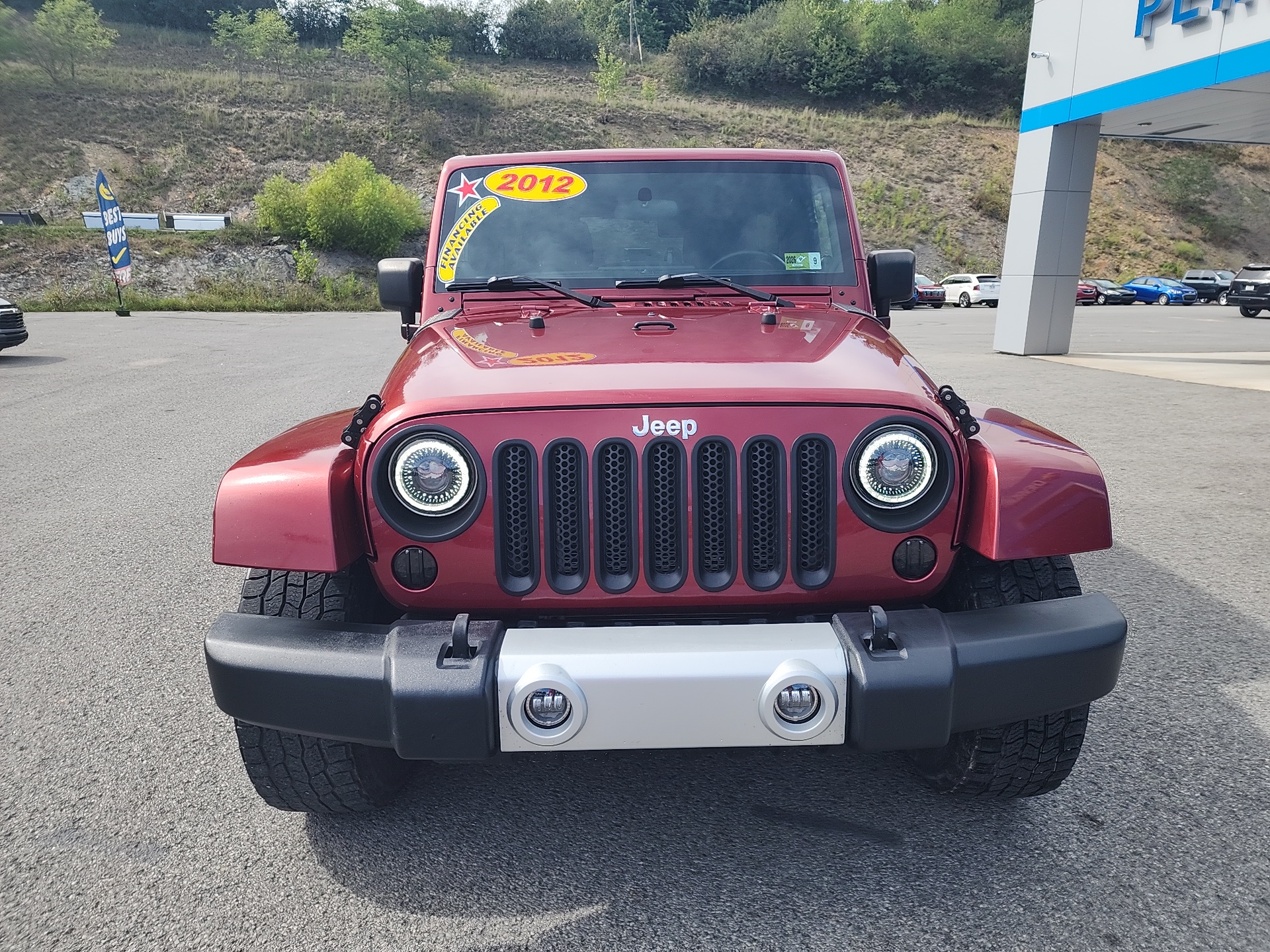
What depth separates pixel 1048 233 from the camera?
14.4 meters

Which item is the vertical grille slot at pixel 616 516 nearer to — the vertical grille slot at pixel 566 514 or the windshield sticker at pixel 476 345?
the vertical grille slot at pixel 566 514

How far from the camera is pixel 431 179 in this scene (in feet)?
158

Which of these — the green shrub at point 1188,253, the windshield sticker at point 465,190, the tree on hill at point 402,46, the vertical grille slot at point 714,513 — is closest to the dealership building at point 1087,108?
the windshield sticker at point 465,190

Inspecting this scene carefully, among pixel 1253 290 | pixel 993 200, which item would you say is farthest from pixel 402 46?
pixel 1253 290

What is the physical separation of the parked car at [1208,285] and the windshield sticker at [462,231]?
137 feet

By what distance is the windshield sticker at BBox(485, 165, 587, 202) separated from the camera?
3.44 metres

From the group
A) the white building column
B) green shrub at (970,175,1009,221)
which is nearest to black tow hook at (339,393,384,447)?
the white building column

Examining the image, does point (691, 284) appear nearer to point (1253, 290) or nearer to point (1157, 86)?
point (1157, 86)

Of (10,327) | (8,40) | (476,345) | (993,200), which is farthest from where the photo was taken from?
(8,40)

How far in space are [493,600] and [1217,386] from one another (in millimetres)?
11453

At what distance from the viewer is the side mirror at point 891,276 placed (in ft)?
11.1

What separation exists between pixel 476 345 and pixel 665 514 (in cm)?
87

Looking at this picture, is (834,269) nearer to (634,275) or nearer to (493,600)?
(634,275)

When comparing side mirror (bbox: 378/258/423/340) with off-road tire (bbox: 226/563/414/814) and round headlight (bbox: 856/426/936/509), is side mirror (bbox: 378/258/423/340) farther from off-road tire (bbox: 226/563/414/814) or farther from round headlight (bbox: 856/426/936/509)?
round headlight (bbox: 856/426/936/509)
